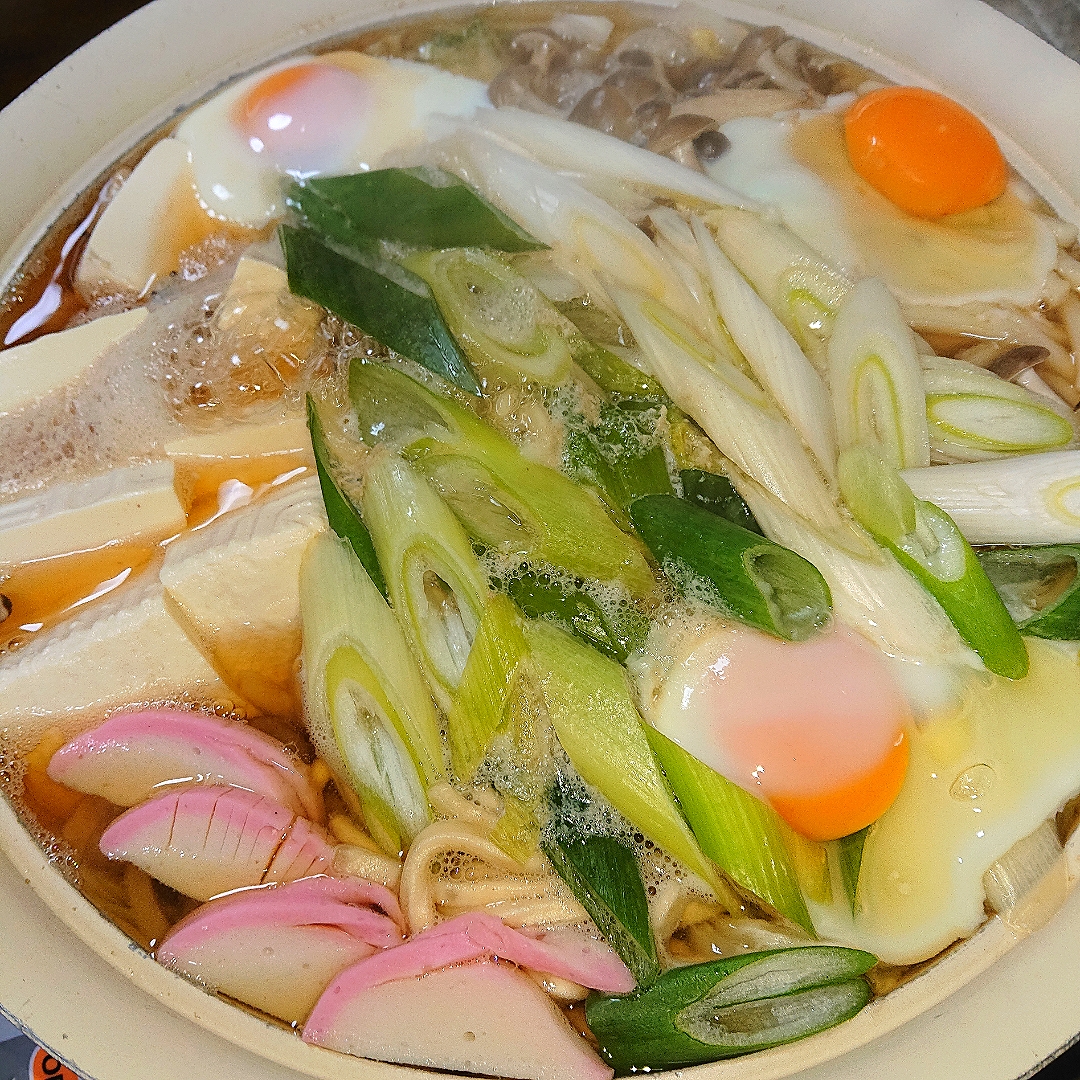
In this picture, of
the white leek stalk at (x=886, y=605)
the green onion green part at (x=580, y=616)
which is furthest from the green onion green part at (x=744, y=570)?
the green onion green part at (x=580, y=616)

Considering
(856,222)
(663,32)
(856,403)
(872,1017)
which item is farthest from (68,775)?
(663,32)

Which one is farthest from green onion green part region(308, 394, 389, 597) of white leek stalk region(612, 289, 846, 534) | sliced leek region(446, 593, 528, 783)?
white leek stalk region(612, 289, 846, 534)

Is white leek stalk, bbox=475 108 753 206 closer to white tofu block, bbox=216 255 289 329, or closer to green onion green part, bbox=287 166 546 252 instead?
green onion green part, bbox=287 166 546 252

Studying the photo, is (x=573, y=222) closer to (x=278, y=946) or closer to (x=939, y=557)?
(x=939, y=557)

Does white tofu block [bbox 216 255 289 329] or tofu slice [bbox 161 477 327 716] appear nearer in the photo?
tofu slice [bbox 161 477 327 716]

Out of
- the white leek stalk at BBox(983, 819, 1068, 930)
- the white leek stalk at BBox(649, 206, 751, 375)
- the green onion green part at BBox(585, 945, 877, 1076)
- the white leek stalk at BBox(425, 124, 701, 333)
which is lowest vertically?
the white leek stalk at BBox(983, 819, 1068, 930)
